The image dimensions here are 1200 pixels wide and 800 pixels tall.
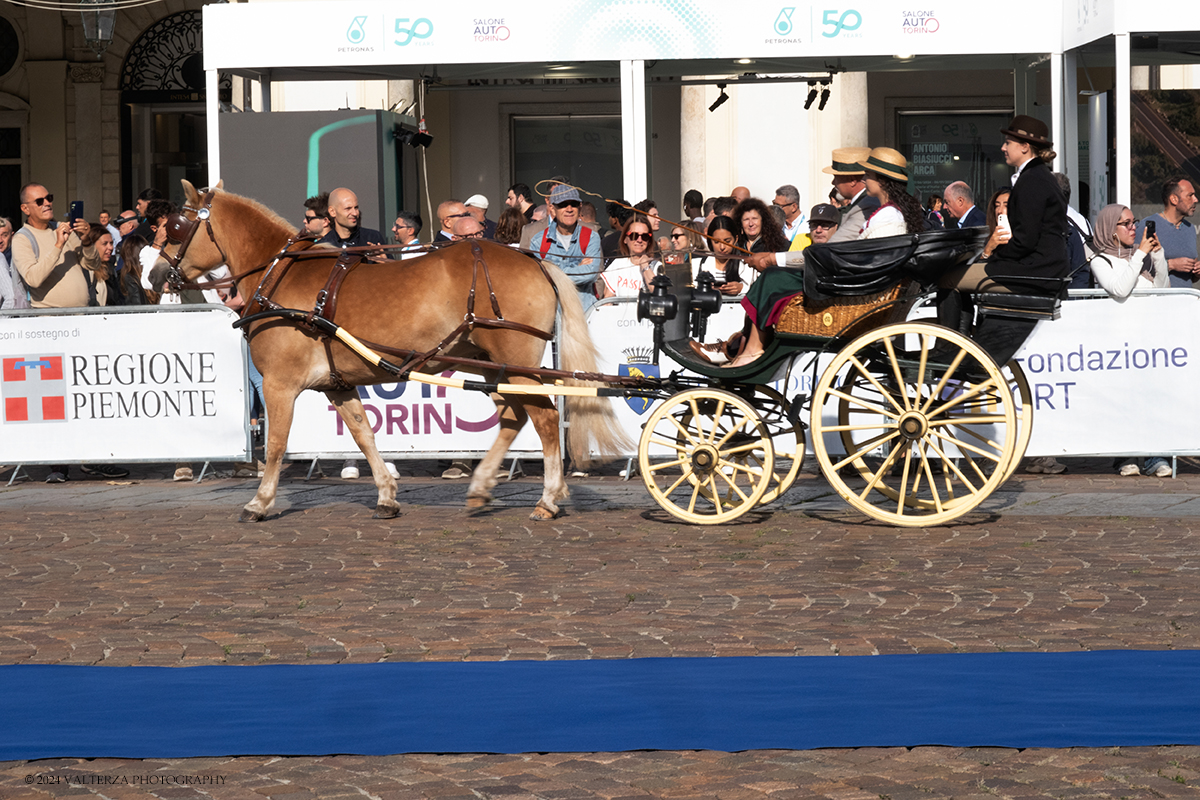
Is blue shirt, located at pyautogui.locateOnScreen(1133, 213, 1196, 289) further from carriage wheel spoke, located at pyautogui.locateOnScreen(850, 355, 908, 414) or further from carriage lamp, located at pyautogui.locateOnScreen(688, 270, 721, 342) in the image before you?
carriage lamp, located at pyautogui.locateOnScreen(688, 270, 721, 342)

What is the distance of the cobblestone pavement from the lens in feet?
14.2

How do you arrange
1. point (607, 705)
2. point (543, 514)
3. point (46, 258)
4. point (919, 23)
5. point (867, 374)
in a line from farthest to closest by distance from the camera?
point (919, 23) < point (46, 258) < point (543, 514) < point (867, 374) < point (607, 705)

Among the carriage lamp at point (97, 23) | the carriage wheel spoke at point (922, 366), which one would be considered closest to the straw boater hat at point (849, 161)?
the carriage wheel spoke at point (922, 366)

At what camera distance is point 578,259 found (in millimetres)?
11719

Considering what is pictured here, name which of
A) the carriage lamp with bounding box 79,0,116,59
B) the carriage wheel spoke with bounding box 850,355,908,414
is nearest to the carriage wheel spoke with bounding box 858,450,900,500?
the carriage wheel spoke with bounding box 850,355,908,414

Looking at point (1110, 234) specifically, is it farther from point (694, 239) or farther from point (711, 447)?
point (711, 447)

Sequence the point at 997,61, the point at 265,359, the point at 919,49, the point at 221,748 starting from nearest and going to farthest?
the point at 221,748, the point at 265,359, the point at 919,49, the point at 997,61

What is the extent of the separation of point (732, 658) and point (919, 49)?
8.59 meters

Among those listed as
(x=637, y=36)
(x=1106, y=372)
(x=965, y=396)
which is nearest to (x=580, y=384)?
(x=965, y=396)

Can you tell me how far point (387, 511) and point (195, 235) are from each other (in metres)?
2.03

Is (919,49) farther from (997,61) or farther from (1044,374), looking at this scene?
(1044,374)

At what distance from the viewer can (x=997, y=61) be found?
46.7 feet

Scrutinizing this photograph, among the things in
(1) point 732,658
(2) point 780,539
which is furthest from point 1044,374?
(1) point 732,658

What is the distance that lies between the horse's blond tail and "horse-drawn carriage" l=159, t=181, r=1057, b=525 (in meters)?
0.01
